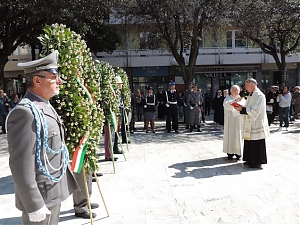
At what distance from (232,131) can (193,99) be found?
568 cm

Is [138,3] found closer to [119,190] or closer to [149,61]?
[119,190]

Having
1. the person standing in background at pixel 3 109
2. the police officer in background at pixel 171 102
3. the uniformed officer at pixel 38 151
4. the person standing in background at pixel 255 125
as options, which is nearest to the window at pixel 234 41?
the police officer in background at pixel 171 102

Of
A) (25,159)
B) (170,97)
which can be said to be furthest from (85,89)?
(170,97)

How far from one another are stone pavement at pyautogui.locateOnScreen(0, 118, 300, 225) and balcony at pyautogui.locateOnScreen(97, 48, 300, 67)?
65.0ft

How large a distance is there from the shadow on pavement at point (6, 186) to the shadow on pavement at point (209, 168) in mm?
3113

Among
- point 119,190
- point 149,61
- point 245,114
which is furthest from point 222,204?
point 149,61

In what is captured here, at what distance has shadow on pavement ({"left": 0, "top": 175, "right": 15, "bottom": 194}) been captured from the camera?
20.4ft

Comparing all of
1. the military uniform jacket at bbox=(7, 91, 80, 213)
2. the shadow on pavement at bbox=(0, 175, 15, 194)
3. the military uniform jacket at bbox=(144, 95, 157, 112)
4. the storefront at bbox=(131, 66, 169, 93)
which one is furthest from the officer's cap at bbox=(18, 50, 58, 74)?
the storefront at bbox=(131, 66, 169, 93)

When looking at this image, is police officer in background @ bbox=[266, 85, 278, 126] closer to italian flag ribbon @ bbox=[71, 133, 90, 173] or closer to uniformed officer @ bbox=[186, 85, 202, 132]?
uniformed officer @ bbox=[186, 85, 202, 132]

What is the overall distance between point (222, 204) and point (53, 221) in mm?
3069

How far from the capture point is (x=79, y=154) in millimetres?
4168

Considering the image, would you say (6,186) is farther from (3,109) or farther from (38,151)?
(3,109)

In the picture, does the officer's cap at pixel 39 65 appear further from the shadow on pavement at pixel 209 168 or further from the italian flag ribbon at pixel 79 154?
Answer: the shadow on pavement at pixel 209 168

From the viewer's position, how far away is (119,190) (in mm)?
6121
